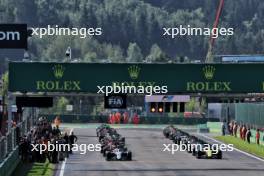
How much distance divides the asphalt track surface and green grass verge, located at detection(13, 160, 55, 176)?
1.81ft

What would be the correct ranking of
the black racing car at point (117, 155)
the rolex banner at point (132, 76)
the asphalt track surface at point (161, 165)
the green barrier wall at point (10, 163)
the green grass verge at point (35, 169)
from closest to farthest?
1. the green barrier wall at point (10, 163)
2. the green grass verge at point (35, 169)
3. the asphalt track surface at point (161, 165)
4. the rolex banner at point (132, 76)
5. the black racing car at point (117, 155)

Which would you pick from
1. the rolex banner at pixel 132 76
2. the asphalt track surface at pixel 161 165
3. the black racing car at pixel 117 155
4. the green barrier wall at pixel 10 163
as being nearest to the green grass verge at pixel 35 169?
the green barrier wall at pixel 10 163

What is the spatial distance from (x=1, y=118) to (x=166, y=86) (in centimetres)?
1618

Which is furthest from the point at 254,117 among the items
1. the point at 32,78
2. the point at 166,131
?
the point at 32,78

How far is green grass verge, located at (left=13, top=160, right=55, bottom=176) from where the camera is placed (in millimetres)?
41094

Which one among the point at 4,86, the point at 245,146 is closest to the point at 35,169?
the point at 245,146

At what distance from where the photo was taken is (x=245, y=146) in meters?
63.7

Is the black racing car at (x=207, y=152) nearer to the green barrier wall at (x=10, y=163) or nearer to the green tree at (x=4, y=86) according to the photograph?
the green barrier wall at (x=10, y=163)

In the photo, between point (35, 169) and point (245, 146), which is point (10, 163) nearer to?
point (35, 169)

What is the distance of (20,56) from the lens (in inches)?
2126

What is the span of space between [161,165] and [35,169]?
6718 mm

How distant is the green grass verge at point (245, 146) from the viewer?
189 feet

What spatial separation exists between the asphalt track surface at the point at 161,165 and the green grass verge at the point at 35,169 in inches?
21.7

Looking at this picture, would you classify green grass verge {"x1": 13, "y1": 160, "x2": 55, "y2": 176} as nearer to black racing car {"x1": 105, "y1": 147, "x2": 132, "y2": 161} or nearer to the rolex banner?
black racing car {"x1": 105, "y1": 147, "x2": 132, "y2": 161}
